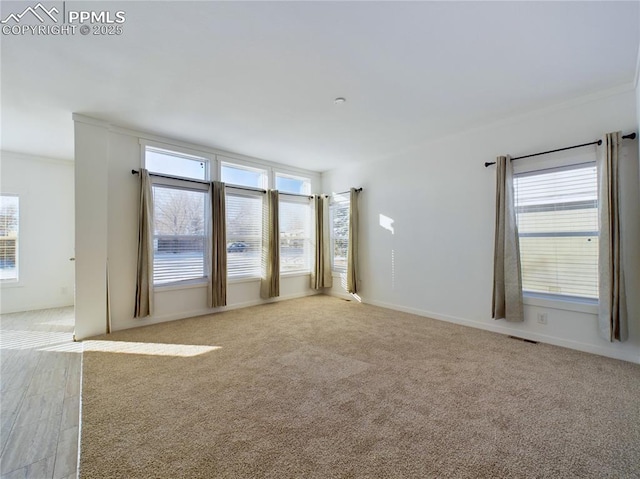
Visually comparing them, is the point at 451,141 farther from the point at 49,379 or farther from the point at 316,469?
the point at 49,379

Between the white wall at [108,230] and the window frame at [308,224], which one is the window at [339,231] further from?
the white wall at [108,230]

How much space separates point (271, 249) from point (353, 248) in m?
1.49

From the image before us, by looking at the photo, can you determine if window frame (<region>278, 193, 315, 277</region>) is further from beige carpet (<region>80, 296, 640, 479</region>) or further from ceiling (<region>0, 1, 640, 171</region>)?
beige carpet (<region>80, 296, 640, 479</region>)

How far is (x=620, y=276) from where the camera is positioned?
2541mm

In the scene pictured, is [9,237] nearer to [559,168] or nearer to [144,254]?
[144,254]

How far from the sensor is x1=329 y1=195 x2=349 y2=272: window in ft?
18.0

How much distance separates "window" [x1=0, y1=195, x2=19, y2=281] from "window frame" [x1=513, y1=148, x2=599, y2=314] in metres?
7.54

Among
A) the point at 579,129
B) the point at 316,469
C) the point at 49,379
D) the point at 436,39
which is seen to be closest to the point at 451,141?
the point at 579,129

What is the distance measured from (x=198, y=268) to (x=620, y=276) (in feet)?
16.4

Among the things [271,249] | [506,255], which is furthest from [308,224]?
[506,255]

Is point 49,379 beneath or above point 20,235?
beneath
